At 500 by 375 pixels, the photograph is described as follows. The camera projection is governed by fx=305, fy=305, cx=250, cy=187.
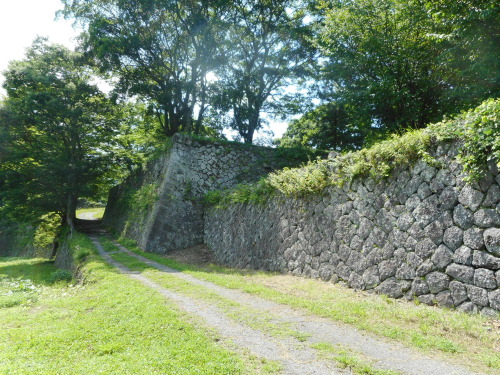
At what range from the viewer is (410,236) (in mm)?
5832

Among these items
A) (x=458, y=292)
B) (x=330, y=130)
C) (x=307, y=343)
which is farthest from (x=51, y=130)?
(x=458, y=292)

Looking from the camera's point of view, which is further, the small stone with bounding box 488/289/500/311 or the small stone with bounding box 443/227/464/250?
the small stone with bounding box 443/227/464/250

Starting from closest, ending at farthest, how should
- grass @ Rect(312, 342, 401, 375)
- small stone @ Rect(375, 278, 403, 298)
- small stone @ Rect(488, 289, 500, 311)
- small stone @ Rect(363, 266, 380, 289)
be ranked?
1. grass @ Rect(312, 342, 401, 375)
2. small stone @ Rect(488, 289, 500, 311)
3. small stone @ Rect(375, 278, 403, 298)
4. small stone @ Rect(363, 266, 380, 289)

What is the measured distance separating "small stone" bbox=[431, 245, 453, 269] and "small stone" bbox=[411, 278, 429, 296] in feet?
1.37

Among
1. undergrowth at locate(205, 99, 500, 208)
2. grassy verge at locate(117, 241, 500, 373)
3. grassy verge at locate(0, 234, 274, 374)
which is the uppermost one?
undergrowth at locate(205, 99, 500, 208)

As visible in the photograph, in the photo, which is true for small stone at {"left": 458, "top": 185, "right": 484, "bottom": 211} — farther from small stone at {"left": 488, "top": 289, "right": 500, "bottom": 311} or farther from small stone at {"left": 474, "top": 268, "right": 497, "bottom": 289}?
small stone at {"left": 488, "top": 289, "right": 500, "bottom": 311}

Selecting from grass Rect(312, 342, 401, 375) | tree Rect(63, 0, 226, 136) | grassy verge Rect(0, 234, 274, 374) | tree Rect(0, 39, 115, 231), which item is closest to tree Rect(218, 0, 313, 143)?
tree Rect(63, 0, 226, 136)

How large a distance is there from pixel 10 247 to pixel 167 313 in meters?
37.2

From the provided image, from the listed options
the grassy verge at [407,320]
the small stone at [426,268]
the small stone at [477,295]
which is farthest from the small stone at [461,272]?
the grassy verge at [407,320]

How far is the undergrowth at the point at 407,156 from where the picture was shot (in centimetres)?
455

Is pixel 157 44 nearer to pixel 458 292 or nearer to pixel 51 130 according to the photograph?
pixel 51 130

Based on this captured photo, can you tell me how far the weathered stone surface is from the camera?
15.0 ft

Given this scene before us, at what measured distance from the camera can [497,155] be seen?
14.1 feet

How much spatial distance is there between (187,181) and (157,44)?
29.9 feet
